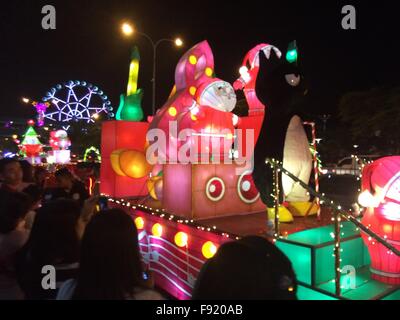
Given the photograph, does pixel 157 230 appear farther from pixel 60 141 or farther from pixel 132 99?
pixel 60 141

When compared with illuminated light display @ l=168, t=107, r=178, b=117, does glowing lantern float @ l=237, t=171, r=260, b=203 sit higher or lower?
lower

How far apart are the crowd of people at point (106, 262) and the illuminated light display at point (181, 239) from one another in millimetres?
2535

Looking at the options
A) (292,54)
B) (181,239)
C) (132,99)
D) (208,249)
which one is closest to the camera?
(208,249)

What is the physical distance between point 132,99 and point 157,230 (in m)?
4.13

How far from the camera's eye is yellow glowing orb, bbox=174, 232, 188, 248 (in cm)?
575

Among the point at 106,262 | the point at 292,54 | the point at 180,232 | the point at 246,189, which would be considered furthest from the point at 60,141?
the point at 106,262

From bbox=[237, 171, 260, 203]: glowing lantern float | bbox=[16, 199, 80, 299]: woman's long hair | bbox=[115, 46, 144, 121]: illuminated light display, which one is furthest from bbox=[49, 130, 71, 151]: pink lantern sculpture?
bbox=[16, 199, 80, 299]: woman's long hair

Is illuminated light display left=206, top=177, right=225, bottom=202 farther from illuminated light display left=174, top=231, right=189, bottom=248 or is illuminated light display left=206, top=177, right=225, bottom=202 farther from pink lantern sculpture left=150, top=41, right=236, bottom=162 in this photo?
illuminated light display left=174, top=231, right=189, bottom=248

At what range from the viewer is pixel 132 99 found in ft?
30.3

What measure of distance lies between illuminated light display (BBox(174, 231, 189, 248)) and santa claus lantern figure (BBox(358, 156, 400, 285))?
276 centimetres

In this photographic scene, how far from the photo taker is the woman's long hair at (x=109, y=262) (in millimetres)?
1802

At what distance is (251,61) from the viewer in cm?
627
